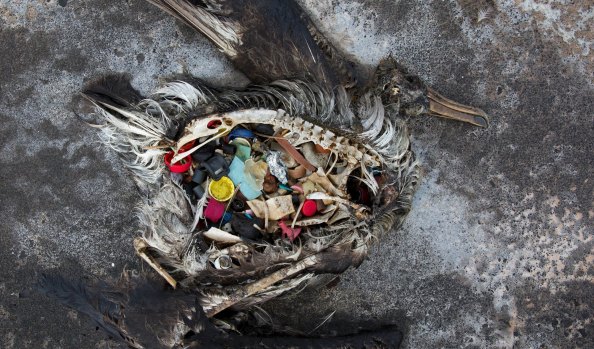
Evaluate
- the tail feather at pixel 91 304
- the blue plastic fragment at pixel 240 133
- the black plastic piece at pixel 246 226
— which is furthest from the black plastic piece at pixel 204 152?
the tail feather at pixel 91 304

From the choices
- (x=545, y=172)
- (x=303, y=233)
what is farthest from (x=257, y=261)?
(x=545, y=172)

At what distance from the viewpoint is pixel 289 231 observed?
3.97 m

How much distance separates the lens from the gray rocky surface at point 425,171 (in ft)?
14.1

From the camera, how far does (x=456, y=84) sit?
4.30m

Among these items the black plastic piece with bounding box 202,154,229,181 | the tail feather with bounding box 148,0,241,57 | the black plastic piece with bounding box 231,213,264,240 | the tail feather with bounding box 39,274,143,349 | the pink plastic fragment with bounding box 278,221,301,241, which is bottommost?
the tail feather with bounding box 39,274,143,349

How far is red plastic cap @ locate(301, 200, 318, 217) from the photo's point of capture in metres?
4.02

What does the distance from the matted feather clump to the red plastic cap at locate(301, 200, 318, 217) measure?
0.01m

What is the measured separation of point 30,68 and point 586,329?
461cm

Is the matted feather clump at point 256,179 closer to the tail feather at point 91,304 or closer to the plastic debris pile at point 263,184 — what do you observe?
the plastic debris pile at point 263,184

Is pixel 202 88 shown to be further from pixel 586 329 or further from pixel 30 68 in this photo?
pixel 586 329

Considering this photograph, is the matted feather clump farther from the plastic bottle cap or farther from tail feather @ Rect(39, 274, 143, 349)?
tail feather @ Rect(39, 274, 143, 349)

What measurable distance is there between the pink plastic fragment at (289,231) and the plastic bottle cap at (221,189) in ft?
1.36

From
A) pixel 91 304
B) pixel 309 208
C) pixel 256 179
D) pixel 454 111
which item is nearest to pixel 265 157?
pixel 256 179

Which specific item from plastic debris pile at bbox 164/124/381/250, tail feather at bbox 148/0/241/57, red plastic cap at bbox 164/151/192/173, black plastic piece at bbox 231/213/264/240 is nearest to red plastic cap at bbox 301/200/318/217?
plastic debris pile at bbox 164/124/381/250
